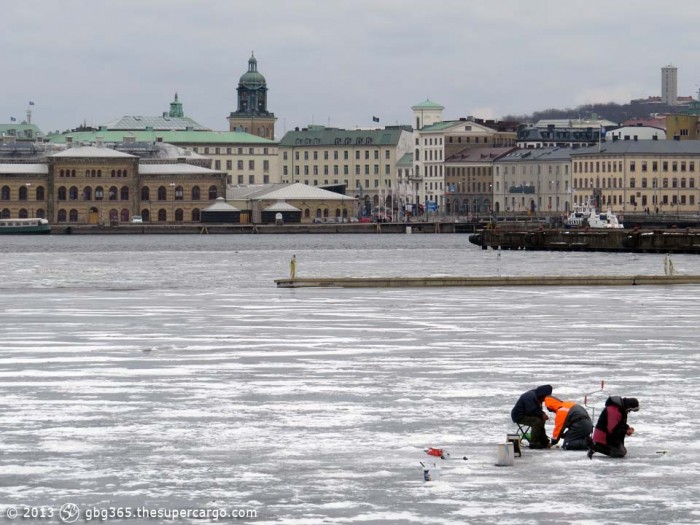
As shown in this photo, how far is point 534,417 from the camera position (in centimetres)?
2241

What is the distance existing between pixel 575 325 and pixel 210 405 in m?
16.9

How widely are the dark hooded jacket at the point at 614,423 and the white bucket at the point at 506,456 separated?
4.43 feet

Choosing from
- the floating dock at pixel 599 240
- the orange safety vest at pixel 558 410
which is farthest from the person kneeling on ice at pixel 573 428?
the floating dock at pixel 599 240

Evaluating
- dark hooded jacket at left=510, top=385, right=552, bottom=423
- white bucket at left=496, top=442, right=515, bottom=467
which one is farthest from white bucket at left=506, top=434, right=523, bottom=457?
dark hooded jacket at left=510, top=385, right=552, bottom=423

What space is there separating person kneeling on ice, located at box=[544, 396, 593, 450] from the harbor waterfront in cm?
41

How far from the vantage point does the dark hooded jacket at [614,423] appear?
21.5 metres

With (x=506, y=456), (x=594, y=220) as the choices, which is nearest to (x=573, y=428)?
(x=506, y=456)

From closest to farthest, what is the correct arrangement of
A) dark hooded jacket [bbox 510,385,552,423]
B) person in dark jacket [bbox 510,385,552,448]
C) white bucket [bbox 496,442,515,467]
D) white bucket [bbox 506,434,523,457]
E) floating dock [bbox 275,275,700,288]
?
white bucket [bbox 496,442,515,467]
white bucket [bbox 506,434,523,457]
person in dark jacket [bbox 510,385,552,448]
dark hooded jacket [bbox 510,385,552,423]
floating dock [bbox 275,275,700,288]

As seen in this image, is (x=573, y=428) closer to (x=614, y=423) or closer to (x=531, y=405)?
(x=531, y=405)

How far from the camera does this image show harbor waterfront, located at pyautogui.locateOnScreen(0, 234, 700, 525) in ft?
62.5

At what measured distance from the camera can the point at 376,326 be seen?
41000mm

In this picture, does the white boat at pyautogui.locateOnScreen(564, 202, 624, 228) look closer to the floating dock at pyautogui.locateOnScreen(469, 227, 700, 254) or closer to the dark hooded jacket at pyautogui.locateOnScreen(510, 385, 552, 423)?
the floating dock at pyautogui.locateOnScreen(469, 227, 700, 254)

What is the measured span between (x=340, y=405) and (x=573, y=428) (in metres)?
4.55

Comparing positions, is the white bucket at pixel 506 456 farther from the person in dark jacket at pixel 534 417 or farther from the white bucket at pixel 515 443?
the person in dark jacket at pixel 534 417
